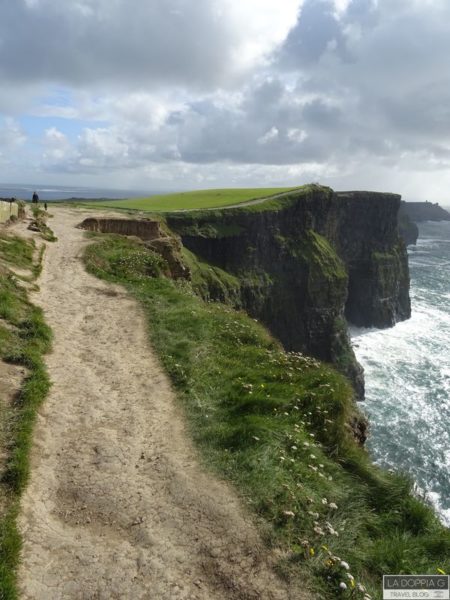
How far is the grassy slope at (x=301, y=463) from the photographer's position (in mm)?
7262

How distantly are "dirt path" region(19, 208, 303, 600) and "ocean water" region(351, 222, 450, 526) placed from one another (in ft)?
35.0

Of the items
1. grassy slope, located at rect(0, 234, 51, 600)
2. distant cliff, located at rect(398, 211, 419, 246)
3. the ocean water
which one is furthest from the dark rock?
distant cliff, located at rect(398, 211, 419, 246)

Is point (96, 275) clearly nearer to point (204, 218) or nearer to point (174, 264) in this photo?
point (174, 264)

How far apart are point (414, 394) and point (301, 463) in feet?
180

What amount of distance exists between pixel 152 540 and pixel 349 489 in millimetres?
4026

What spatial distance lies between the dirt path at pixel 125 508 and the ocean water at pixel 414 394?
10653 mm

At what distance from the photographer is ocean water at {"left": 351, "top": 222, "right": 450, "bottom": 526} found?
139ft

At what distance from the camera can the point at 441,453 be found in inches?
1754

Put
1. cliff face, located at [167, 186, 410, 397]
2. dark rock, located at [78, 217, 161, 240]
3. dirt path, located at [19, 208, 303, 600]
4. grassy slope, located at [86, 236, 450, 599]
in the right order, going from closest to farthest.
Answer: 1. dirt path, located at [19, 208, 303, 600]
2. grassy slope, located at [86, 236, 450, 599]
3. dark rock, located at [78, 217, 161, 240]
4. cliff face, located at [167, 186, 410, 397]

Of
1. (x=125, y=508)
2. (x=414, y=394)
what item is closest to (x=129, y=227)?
(x=125, y=508)

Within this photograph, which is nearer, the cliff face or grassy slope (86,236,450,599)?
grassy slope (86,236,450,599)

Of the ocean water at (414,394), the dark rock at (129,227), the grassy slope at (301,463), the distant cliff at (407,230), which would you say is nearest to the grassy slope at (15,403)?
the grassy slope at (301,463)

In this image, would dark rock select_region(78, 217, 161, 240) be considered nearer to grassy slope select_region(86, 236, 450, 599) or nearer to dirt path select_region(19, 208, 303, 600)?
grassy slope select_region(86, 236, 450, 599)

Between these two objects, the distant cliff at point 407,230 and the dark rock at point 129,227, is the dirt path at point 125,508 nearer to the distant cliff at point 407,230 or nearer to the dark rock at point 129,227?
the dark rock at point 129,227
